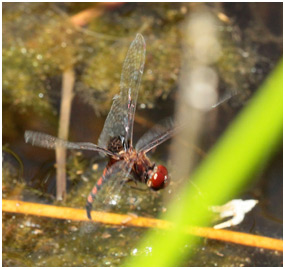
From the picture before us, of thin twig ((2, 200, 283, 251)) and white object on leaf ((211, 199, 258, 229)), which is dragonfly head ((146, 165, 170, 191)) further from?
white object on leaf ((211, 199, 258, 229))

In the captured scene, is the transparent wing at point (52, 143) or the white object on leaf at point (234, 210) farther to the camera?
the white object on leaf at point (234, 210)

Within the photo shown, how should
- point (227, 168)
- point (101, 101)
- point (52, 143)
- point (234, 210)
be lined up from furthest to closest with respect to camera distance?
point (101, 101), point (227, 168), point (234, 210), point (52, 143)

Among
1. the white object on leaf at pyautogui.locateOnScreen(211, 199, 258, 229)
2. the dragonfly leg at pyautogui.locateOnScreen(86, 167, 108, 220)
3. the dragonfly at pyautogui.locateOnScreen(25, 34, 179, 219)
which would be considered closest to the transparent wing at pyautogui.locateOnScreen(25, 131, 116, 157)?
the dragonfly at pyautogui.locateOnScreen(25, 34, 179, 219)

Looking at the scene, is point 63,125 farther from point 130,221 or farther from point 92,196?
point 130,221

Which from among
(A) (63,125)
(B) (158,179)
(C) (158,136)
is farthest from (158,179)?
(A) (63,125)

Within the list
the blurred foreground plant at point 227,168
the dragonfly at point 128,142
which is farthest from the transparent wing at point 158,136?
the blurred foreground plant at point 227,168

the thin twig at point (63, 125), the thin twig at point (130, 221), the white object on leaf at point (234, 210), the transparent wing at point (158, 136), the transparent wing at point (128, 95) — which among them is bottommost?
the thin twig at point (130, 221)

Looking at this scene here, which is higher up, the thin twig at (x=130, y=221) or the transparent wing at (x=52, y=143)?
the transparent wing at (x=52, y=143)

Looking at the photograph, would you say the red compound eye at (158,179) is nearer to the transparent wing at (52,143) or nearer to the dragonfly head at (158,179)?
the dragonfly head at (158,179)

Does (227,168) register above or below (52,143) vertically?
below

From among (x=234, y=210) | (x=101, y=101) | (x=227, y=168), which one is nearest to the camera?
(x=234, y=210)
